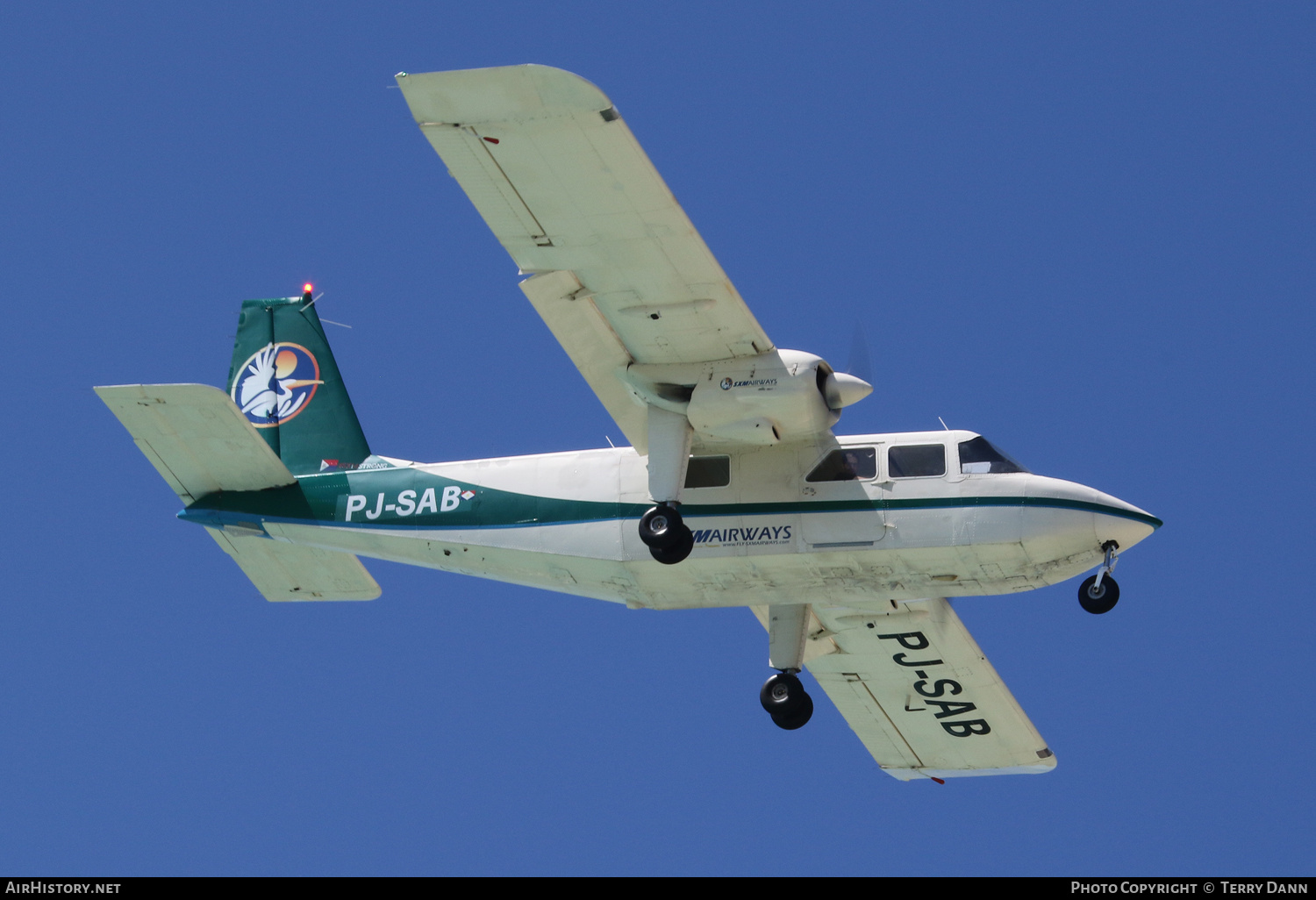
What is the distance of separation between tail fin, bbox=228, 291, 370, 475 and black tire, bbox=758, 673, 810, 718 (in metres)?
5.98

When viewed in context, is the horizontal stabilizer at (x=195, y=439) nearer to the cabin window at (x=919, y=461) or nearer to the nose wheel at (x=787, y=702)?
the nose wheel at (x=787, y=702)

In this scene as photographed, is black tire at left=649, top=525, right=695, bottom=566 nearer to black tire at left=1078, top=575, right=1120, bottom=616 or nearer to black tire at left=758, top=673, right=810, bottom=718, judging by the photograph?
black tire at left=758, top=673, right=810, bottom=718

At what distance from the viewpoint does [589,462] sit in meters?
21.8

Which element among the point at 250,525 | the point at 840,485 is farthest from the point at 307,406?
the point at 840,485

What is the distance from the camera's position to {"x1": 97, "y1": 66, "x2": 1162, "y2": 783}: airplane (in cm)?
1822

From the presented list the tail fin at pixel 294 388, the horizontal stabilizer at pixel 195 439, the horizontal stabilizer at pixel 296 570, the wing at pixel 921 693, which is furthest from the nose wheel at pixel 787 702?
the horizontal stabilizer at pixel 195 439

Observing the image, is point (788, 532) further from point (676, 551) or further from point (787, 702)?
point (787, 702)

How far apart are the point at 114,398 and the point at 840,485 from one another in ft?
27.7

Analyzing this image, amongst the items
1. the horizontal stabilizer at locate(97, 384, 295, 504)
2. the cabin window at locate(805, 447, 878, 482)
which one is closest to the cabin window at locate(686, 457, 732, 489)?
the cabin window at locate(805, 447, 878, 482)

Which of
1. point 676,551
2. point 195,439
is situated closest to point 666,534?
point 676,551

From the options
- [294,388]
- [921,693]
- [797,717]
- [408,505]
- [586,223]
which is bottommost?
[797,717]

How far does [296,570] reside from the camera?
23.0m

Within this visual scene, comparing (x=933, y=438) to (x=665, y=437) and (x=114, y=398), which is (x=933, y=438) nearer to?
(x=665, y=437)

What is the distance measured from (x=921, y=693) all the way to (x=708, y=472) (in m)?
5.65
